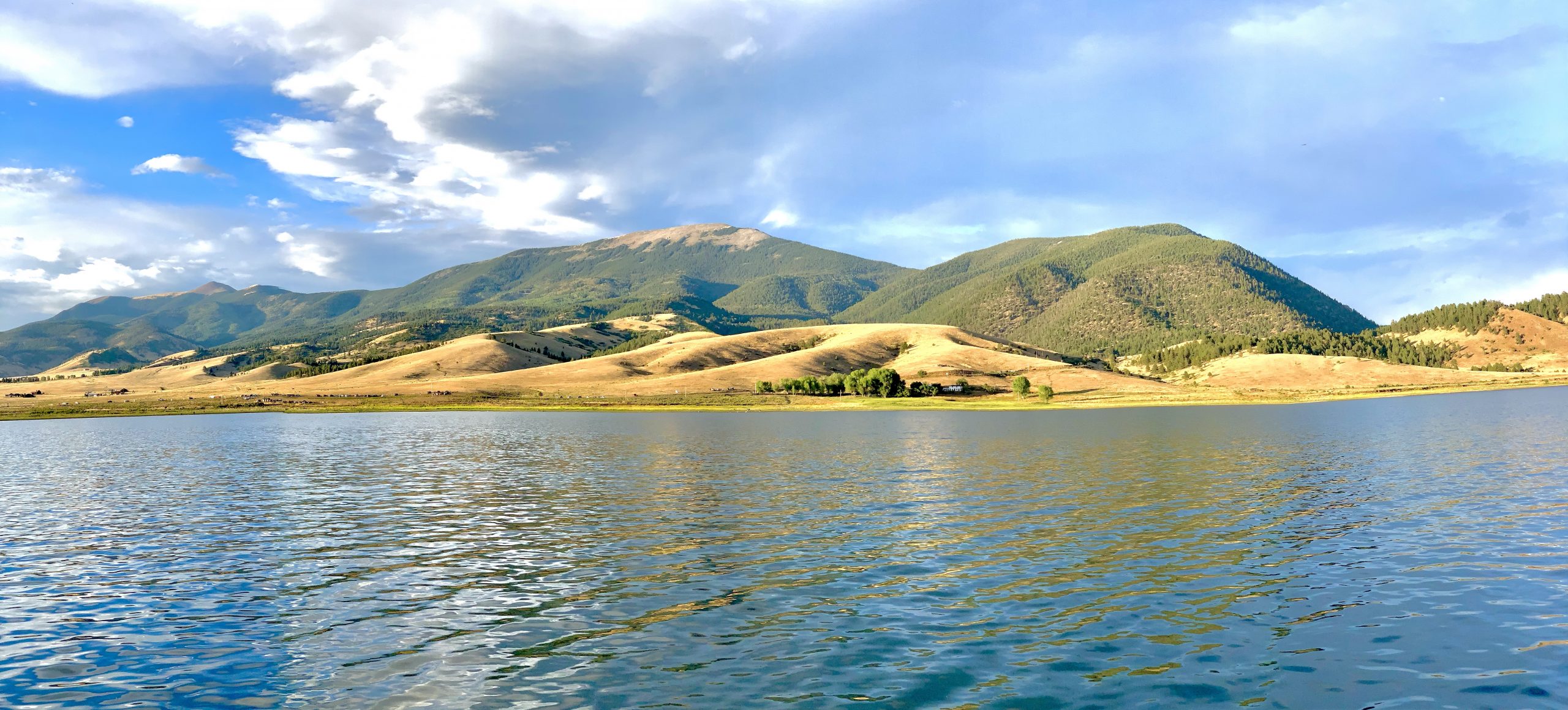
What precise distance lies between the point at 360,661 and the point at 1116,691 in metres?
19.9

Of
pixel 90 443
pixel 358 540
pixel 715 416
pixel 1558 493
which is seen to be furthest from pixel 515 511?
pixel 715 416

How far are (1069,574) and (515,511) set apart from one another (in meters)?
33.4

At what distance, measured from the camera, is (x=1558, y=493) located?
5088cm

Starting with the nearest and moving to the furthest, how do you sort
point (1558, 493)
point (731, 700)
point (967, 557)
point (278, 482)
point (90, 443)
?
point (731, 700), point (967, 557), point (1558, 493), point (278, 482), point (90, 443)

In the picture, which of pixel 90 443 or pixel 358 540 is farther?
pixel 90 443

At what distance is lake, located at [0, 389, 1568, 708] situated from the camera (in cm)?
2092

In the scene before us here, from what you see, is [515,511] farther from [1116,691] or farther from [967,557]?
[1116,691]

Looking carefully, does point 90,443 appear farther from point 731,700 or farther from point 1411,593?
point 1411,593

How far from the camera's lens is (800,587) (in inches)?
1212

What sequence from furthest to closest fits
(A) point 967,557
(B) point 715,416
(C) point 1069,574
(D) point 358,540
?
(B) point 715,416
(D) point 358,540
(A) point 967,557
(C) point 1069,574

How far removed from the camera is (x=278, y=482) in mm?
67875

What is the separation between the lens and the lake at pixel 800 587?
68.6 ft

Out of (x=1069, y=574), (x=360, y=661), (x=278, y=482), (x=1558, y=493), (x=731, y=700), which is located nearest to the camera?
(x=731, y=700)

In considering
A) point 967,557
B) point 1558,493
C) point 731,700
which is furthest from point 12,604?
point 1558,493
